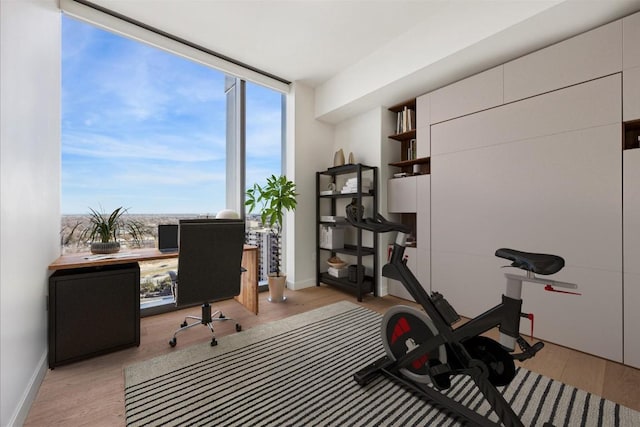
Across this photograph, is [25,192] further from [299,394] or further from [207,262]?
[299,394]

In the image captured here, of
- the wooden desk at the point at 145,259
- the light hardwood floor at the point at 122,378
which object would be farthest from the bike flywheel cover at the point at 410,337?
the wooden desk at the point at 145,259

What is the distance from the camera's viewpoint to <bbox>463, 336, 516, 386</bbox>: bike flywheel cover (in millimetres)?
1294

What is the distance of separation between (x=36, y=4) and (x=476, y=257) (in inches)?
160

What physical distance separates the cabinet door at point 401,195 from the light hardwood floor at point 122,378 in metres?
1.79

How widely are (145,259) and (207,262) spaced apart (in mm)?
570

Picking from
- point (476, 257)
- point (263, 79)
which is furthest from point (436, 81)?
point (263, 79)

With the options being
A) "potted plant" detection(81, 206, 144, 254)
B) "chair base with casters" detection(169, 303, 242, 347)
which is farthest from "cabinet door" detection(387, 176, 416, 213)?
"potted plant" detection(81, 206, 144, 254)

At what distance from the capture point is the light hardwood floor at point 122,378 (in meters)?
1.46

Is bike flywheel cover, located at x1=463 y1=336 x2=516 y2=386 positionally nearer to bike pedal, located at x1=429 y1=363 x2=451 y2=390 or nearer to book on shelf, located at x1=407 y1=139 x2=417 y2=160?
bike pedal, located at x1=429 y1=363 x2=451 y2=390

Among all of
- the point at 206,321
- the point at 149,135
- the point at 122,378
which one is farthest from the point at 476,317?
the point at 149,135

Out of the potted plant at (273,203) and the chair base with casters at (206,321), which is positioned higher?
the potted plant at (273,203)

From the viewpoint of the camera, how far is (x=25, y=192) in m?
1.54

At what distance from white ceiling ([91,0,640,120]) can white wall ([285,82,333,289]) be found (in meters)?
0.63

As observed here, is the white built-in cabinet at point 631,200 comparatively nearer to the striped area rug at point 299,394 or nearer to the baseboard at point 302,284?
the striped area rug at point 299,394
